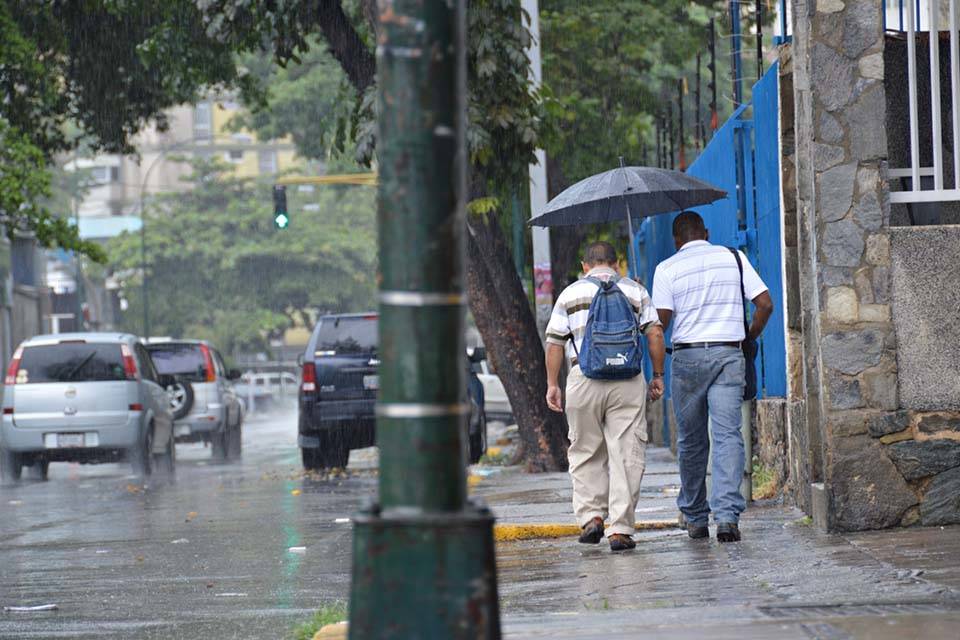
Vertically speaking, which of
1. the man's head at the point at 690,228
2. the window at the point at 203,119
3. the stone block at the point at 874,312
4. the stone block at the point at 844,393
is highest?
the window at the point at 203,119

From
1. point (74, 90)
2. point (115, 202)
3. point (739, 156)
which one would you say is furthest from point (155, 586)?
point (115, 202)

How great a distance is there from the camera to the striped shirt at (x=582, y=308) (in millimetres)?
9000

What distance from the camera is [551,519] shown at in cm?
1059

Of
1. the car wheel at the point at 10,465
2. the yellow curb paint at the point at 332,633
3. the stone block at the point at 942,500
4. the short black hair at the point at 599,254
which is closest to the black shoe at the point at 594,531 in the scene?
the short black hair at the point at 599,254

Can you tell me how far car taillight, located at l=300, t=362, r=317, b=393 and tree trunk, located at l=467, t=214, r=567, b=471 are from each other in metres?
3.49

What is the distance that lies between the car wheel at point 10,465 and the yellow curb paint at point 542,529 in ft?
39.0

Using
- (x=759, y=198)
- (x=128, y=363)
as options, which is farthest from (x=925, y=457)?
(x=128, y=363)

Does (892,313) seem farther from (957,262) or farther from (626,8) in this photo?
(626,8)

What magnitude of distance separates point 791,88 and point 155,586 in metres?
4.75

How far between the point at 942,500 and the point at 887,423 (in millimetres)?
503

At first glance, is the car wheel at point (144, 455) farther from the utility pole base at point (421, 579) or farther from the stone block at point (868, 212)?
the utility pole base at point (421, 579)

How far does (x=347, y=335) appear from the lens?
1917 cm

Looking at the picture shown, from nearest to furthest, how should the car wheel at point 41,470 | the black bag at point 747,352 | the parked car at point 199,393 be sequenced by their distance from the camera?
the black bag at point 747,352 → the car wheel at point 41,470 → the parked car at point 199,393

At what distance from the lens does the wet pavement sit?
607cm
